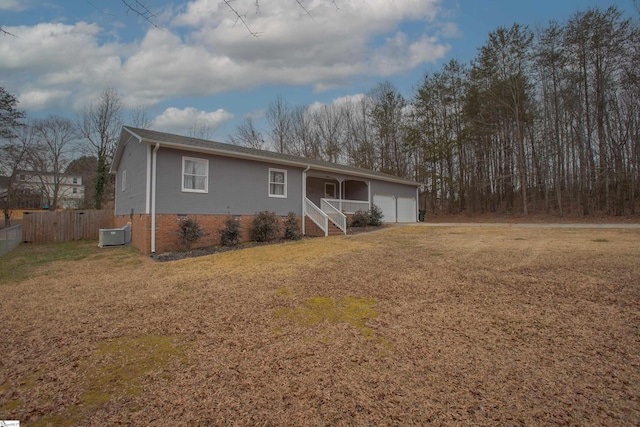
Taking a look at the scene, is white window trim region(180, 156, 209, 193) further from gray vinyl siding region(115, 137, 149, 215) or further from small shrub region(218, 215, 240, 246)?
small shrub region(218, 215, 240, 246)

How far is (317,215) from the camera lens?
13.5 meters

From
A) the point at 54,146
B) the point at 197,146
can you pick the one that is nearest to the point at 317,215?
the point at 197,146

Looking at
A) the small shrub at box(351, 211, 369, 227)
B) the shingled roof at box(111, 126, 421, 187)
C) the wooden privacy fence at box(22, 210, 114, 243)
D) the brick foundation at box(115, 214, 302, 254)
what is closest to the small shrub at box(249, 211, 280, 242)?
the brick foundation at box(115, 214, 302, 254)

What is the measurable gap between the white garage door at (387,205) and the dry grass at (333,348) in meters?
13.0

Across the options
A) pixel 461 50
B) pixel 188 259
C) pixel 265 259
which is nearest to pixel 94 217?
pixel 188 259

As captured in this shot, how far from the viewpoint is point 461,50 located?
82.6 feet

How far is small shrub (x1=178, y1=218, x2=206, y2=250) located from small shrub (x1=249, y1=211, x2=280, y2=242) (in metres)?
2.10

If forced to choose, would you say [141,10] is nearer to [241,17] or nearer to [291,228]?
[241,17]

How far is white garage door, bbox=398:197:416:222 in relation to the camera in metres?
20.7

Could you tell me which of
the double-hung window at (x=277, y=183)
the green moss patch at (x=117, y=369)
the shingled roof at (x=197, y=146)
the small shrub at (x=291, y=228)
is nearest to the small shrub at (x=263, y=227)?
the small shrub at (x=291, y=228)

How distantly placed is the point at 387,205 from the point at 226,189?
11.5 meters

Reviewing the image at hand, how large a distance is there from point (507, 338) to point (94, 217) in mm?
18391

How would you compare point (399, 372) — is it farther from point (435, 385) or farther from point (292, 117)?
point (292, 117)

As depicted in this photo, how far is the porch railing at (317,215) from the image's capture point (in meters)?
13.0
